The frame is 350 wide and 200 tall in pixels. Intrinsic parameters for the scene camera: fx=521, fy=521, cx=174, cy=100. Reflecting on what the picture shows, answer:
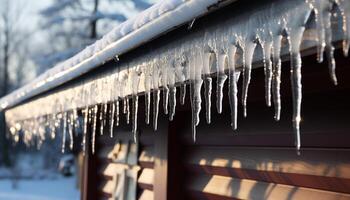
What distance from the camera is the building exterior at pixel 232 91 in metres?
1.30

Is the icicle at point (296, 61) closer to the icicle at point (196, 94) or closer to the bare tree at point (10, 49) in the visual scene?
the icicle at point (196, 94)

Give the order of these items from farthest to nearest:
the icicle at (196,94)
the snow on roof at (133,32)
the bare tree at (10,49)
→ the bare tree at (10,49), the icicle at (196,94), the snow on roof at (133,32)

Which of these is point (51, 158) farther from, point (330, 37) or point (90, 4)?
Result: point (330, 37)

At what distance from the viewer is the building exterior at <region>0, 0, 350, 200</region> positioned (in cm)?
130

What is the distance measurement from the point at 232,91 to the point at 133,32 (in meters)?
0.53

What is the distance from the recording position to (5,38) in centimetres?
2969

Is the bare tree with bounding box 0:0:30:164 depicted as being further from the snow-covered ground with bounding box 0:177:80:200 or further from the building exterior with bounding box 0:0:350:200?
the building exterior with bounding box 0:0:350:200

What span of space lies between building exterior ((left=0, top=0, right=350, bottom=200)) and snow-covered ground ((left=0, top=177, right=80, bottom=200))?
11139 mm

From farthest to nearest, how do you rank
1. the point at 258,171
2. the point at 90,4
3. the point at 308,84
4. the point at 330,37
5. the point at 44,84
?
the point at 90,4
the point at 44,84
the point at 258,171
the point at 308,84
the point at 330,37

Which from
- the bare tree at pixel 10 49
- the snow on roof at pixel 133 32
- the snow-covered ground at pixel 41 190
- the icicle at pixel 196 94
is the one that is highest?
the bare tree at pixel 10 49

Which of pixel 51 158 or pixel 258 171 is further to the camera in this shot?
pixel 51 158

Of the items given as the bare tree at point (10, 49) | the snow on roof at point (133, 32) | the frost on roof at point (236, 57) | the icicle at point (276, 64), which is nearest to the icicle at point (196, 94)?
the frost on roof at point (236, 57)

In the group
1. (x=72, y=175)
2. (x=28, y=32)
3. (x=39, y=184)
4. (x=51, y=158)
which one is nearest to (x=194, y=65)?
(x=39, y=184)

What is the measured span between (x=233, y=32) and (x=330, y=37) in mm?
371
